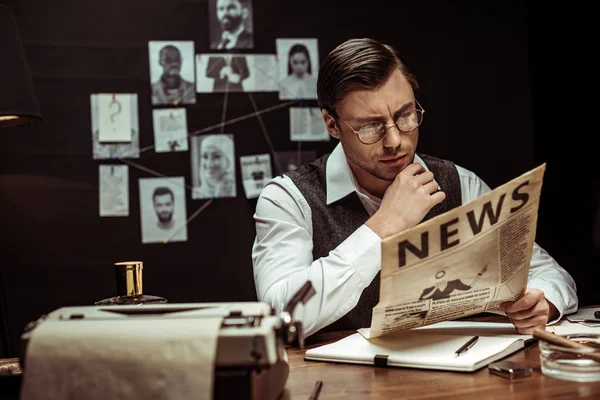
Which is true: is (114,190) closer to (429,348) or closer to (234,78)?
(234,78)

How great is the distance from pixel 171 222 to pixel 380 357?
1766mm

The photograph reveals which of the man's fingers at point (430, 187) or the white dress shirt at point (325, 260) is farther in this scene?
the man's fingers at point (430, 187)

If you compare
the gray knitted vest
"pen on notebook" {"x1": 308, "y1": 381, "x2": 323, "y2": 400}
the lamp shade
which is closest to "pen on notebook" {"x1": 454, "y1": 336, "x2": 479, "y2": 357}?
"pen on notebook" {"x1": 308, "y1": 381, "x2": 323, "y2": 400}

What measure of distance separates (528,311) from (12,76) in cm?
169

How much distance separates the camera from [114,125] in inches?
104

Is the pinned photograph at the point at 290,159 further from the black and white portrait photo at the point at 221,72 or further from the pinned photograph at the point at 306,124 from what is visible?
the black and white portrait photo at the point at 221,72

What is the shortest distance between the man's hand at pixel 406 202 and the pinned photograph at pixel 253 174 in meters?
1.26

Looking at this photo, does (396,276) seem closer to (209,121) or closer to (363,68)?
(363,68)

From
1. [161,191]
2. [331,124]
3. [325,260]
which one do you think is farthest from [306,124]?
[325,260]

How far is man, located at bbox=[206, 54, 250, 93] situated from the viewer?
2.74 m

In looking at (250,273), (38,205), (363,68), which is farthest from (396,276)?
(38,205)

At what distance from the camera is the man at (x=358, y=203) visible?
1.35 m

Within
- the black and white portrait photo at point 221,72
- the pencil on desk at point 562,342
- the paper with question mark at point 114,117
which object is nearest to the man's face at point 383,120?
the pencil on desk at point 562,342

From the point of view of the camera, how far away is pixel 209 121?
2729 mm
